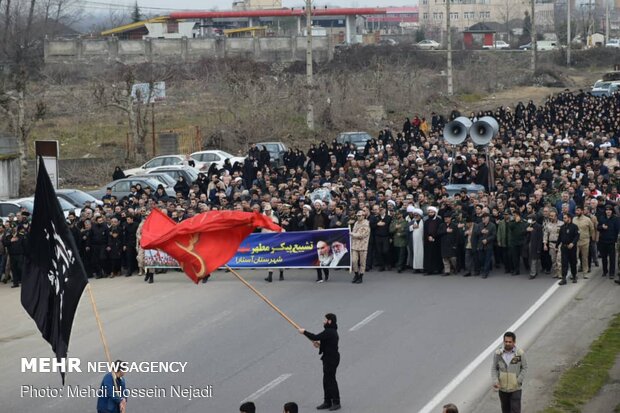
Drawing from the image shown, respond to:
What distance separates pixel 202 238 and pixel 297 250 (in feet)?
31.1

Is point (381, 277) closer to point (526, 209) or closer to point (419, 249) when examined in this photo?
point (419, 249)

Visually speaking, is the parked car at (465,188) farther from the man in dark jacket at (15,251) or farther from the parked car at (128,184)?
the parked car at (128,184)

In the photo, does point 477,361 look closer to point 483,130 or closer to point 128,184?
point 483,130

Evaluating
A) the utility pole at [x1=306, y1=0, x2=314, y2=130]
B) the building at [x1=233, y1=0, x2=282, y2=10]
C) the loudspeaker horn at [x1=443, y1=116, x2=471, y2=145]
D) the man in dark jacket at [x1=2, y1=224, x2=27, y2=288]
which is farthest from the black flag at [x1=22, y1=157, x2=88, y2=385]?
the building at [x1=233, y1=0, x2=282, y2=10]

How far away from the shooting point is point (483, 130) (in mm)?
30219

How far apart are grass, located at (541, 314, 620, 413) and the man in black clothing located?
106 inches

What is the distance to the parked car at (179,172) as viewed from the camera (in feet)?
126

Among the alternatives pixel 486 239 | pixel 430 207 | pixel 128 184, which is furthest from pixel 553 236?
pixel 128 184

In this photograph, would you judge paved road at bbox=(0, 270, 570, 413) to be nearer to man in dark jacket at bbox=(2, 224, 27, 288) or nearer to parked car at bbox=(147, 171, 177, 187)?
man in dark jacket at bbox=(2, 224, 27, 288)

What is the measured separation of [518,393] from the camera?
14.3 meters

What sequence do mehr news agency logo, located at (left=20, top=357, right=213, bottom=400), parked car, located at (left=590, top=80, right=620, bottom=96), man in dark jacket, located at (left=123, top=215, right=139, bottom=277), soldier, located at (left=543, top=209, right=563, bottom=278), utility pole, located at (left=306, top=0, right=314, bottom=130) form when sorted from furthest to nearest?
parked car, located at (left=590, top=80, right=620, bottom=96)
utility pole, located at (left=306, top=0, right=314, bottom=130)
man in dark jacket, located at (left=123, top=215, right=139, bottom=277)
soldier, located at (left=543, top=209, right=563, bottom=278)
mehr news agency logo, located at (left=20, top=357, right=213, bottom=400)

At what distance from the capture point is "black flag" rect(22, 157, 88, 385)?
13250 millimetres

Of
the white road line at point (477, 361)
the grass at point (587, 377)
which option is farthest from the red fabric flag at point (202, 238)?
the grass at point (587, 377)

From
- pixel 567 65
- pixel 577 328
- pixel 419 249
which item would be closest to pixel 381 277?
pixel 419 249
